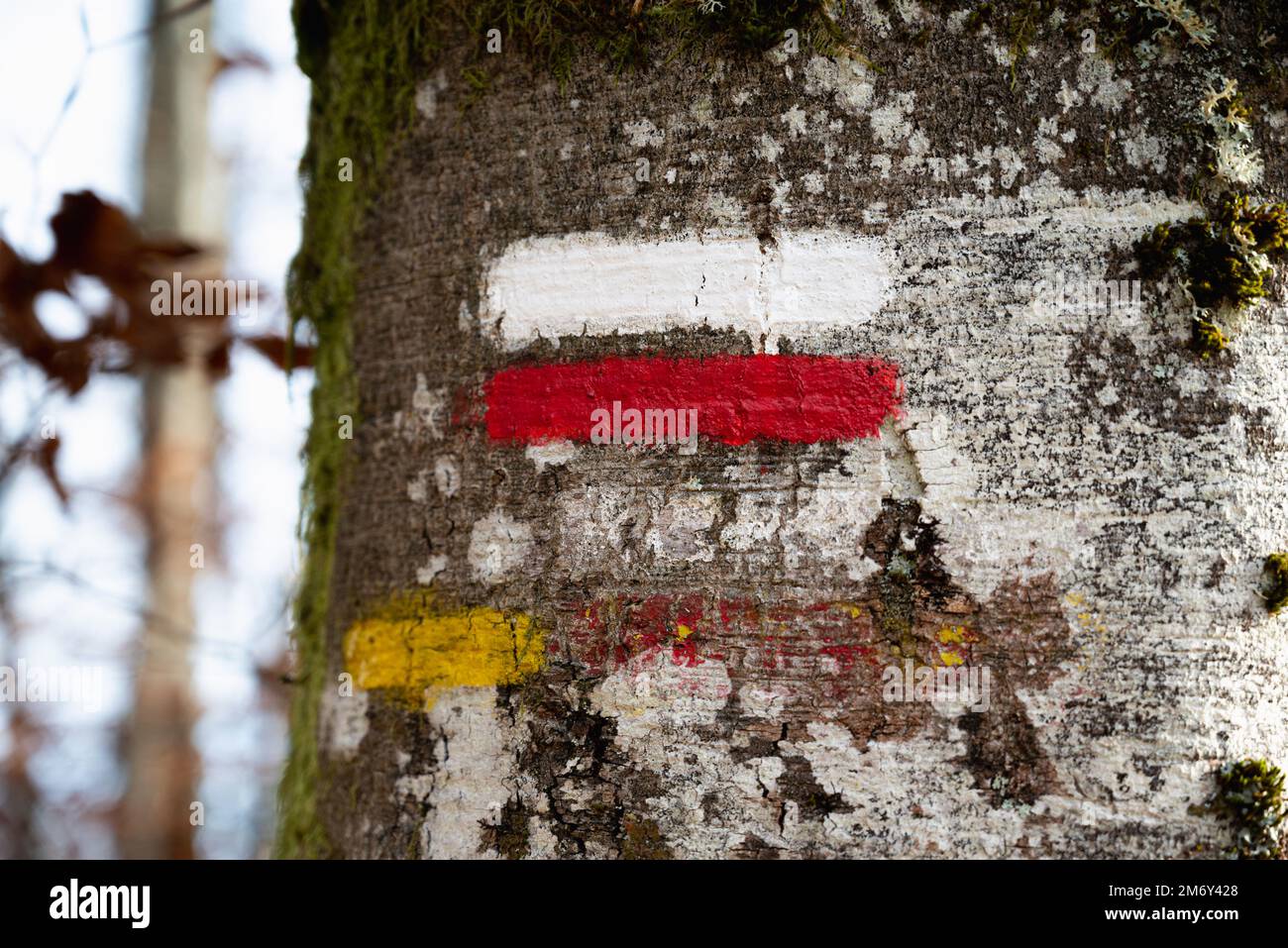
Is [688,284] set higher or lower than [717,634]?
higher

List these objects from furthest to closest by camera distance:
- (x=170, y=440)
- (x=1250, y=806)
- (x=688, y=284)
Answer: (x=170, y=440), (x=688, y=284), (x=1250, y=806)

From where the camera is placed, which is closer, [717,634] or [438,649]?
[717,634]

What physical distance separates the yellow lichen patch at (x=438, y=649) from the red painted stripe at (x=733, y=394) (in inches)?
10.5

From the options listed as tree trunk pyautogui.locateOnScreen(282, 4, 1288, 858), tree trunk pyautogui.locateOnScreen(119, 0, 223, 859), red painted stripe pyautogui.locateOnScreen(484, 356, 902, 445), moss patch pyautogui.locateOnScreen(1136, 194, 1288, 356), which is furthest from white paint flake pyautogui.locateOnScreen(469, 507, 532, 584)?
tree trunk pyautogui.locateOnScreen(119, 0, 223, 859)

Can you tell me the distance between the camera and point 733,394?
4.09 feet

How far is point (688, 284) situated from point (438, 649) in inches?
24.2

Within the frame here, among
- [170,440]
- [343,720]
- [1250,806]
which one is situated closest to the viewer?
[1250,806]

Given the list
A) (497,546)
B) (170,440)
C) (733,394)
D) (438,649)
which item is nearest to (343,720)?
(438,649)

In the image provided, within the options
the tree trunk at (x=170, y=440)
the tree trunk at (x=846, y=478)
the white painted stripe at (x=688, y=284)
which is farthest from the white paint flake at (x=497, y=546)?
the tree trunk at (x=170, y=440)

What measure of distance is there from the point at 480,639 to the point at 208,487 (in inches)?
242

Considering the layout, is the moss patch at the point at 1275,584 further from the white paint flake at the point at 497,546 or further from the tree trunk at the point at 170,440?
the tree trunk at the point at 170,440

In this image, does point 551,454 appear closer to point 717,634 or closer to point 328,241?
point 717,634

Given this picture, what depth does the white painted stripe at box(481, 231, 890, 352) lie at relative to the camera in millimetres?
1241
